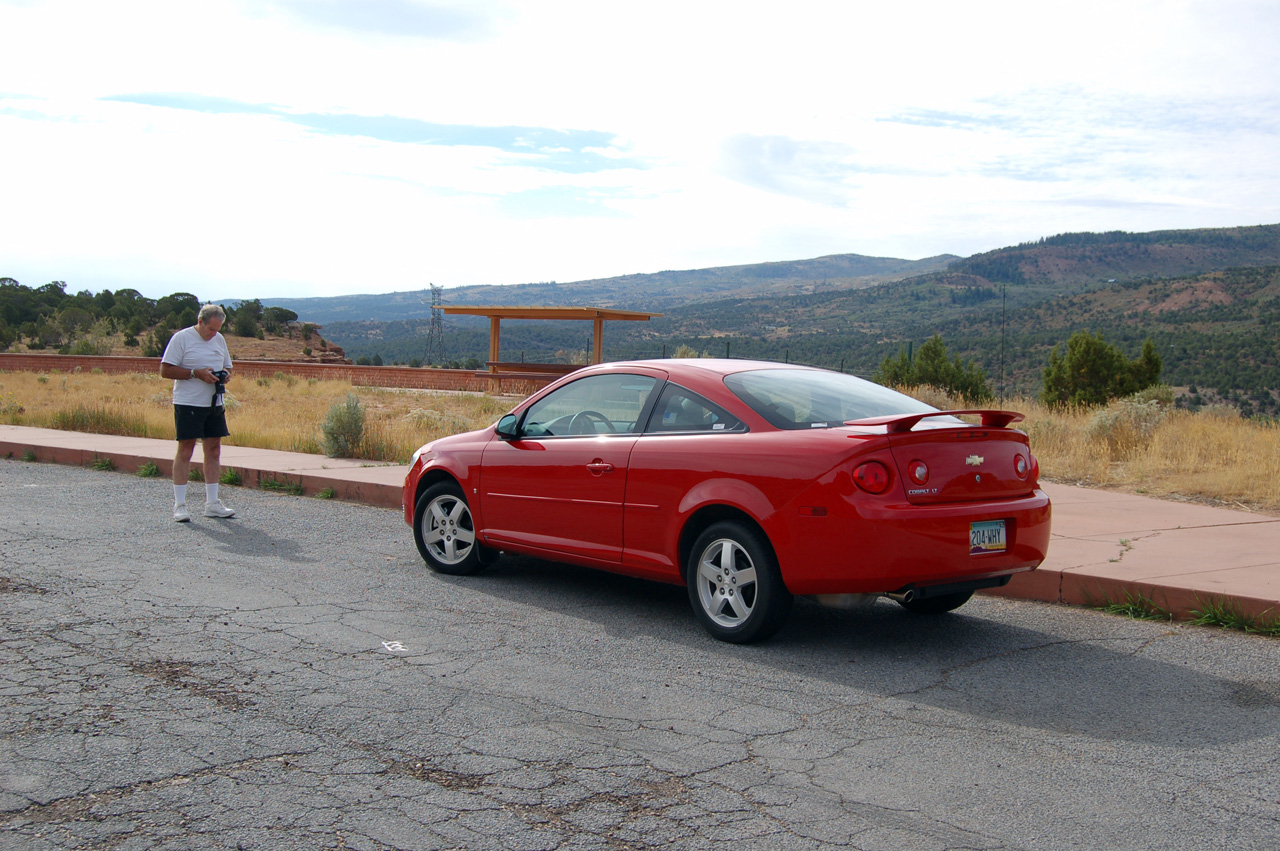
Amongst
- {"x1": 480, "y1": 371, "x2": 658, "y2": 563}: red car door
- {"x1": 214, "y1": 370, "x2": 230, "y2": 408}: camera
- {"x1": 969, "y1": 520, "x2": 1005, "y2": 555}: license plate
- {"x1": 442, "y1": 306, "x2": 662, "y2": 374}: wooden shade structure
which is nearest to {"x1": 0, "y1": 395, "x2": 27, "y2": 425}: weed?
{"x1": 214, "y1": 370, "x2": 230, "y2": 408}: camera

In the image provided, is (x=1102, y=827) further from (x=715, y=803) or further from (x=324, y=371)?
(x=324, y=371)

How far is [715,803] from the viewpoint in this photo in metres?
3.45

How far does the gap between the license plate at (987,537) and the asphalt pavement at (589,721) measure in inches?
23.2

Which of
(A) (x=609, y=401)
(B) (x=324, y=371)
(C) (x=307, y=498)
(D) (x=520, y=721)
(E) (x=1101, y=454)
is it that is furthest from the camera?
(B) (x=324, y=371)

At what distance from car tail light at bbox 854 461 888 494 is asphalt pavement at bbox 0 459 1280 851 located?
0.92 m

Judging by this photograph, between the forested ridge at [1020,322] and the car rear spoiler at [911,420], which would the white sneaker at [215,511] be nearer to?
the car rear spoiler at [911,420]

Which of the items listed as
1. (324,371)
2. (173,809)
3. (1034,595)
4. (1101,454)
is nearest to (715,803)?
(173,809)

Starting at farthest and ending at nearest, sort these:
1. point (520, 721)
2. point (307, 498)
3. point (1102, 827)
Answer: point (307, 498)
point (520, 721)
point (1102, 827)

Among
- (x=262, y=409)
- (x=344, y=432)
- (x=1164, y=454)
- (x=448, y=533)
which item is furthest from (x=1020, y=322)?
(x=448, y=533)

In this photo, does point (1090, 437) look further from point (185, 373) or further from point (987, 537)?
point (185, 373)

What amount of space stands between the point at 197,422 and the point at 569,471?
192 inches

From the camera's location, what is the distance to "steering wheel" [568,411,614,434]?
6.37m

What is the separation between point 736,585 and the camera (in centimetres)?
541

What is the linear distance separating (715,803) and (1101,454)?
10.8 meters
